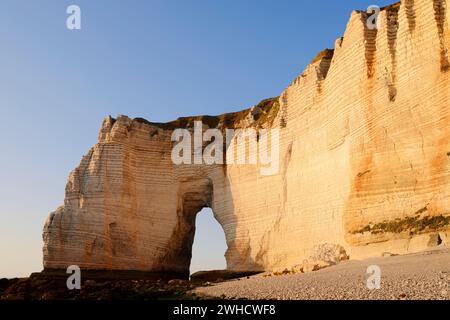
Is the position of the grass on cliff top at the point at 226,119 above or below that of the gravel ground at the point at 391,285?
above

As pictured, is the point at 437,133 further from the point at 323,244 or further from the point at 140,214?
the point at 140,214

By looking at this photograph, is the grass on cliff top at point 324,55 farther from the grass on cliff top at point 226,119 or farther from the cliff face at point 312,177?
the grass on cliff top at point 226,119

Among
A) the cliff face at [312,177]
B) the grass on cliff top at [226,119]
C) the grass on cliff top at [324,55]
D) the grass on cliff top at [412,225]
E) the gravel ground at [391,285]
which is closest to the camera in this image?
the gravel ground at [391,285]

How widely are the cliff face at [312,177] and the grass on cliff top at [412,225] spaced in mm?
43

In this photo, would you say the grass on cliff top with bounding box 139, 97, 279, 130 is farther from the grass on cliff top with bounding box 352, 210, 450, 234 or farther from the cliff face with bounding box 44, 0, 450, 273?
the grass on cliff top with bounding box 352, 210, 450, 234

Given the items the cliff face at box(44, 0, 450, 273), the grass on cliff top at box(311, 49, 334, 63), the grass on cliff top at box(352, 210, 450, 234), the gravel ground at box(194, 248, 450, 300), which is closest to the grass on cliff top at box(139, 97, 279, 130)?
the cliff face at box(44, 0, 450, 273)

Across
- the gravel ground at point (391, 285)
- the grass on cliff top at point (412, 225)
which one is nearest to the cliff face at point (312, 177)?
the grass on cliff top at point (412, 225)

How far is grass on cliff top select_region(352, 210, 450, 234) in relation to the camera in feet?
51.1

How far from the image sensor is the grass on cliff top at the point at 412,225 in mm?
15570

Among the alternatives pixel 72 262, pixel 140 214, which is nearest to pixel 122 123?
pixel 140 214

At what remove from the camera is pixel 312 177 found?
23.8 meters

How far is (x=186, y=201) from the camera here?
32.8 meters

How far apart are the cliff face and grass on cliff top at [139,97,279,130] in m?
0.12
